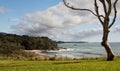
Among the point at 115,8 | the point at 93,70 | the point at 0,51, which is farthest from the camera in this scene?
the point at 0,51

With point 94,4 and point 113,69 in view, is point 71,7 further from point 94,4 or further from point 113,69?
point 113,69

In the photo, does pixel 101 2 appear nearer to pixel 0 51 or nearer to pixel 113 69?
pixel 113 69

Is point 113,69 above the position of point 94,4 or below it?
below

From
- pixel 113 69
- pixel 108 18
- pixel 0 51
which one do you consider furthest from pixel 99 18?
pixel 0 51

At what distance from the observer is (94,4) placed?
3334 cm

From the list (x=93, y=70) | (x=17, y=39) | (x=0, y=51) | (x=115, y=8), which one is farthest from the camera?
(x=17, y=39)

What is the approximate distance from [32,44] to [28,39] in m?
4.88

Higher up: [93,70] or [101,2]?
[101,2]

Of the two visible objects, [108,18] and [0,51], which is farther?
[0,51]

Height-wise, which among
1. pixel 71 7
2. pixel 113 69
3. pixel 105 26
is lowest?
pixel 113 69

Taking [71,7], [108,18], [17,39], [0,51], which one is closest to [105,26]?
[108,18]

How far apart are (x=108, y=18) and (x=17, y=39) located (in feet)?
540

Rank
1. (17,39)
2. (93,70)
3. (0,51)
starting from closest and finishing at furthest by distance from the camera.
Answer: (93,70), (0,51), (17,39)

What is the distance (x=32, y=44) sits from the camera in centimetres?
19688
